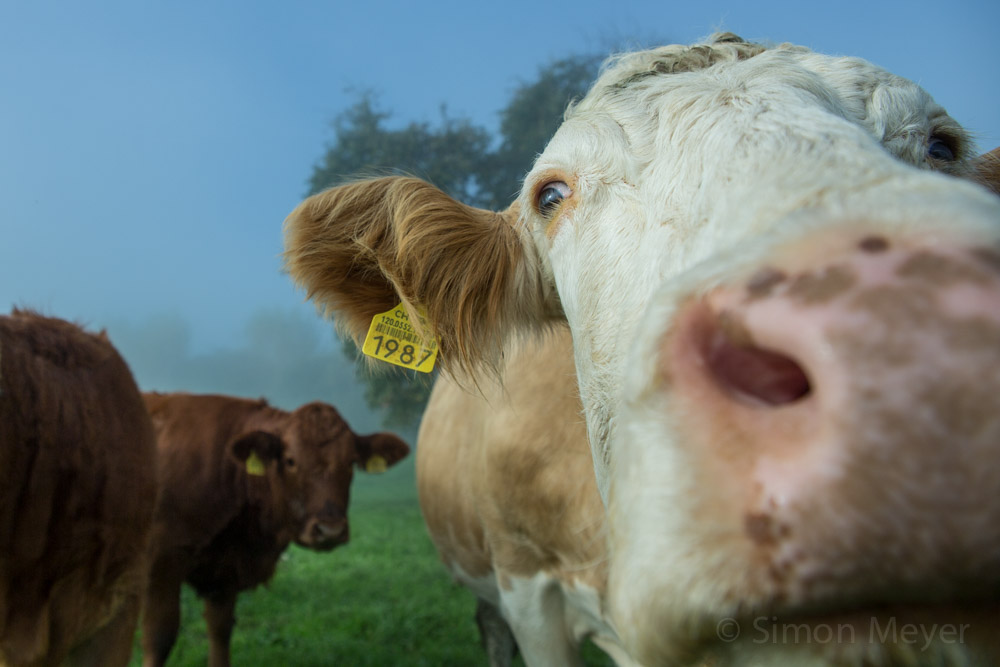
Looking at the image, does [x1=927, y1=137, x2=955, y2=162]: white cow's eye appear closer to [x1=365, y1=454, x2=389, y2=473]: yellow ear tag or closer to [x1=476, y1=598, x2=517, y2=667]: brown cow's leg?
[x1=476, y1=598, x2=517, y2=667]: brown cow's leg

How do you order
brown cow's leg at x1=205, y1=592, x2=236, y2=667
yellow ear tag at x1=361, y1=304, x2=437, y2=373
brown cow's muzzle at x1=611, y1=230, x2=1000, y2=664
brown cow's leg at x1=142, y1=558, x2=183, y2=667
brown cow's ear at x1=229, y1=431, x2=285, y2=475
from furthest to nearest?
brown cow's ear at x1=229, y1=431, x2=285, y2=475
brown cow's leg at x1=205, y1=592, x2=236, y2=667
brown cow's leg at x1=142, y1=558, x2=183, y2=667
yellow ear tag at x1=361, y1=304, x2=437, y2=373
brown cow's muzzle at x1=611, y1=230, x2=1000, y2=664

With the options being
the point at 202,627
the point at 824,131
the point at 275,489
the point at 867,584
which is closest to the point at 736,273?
the point at 867,584

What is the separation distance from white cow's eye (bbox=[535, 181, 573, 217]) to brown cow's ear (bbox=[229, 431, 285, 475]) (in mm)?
4536

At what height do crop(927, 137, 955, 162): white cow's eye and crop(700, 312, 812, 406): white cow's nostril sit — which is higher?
crop(700, 312, 812, 406): white cow's nostril

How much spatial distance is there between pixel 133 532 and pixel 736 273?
3.43 meters

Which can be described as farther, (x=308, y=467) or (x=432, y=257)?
(x=308, y=467)

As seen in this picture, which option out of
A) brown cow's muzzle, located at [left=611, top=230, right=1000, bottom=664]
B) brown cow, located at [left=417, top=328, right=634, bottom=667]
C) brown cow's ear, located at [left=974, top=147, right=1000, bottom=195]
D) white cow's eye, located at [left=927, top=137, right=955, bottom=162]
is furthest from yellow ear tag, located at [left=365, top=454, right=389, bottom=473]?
brown cow's muzzle, located at [left=611, top=230, right=1000, bottom=664]

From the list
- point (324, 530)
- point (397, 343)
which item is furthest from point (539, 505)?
point (324, 530)

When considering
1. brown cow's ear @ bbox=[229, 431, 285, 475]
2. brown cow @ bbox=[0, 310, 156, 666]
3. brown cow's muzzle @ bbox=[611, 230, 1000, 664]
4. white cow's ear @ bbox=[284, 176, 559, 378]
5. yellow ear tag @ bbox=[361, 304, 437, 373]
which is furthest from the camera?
brown cow's ear @ bbox=[229, 431, 285, 475]

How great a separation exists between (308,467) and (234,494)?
0.69 m

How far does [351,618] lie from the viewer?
6.77 meters

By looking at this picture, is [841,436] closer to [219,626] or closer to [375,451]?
[219,626]

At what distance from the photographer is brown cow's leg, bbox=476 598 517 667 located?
514cm

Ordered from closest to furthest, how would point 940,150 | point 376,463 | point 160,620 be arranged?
point 940,150 < point 160,620 < point 376,463
